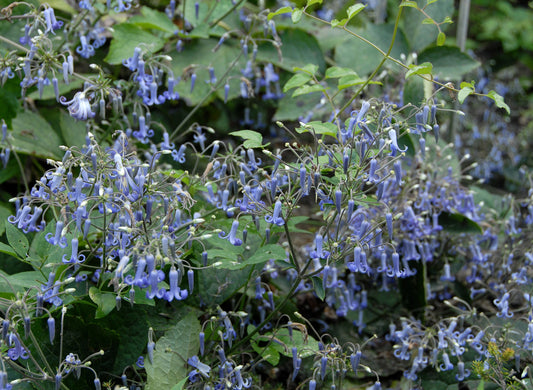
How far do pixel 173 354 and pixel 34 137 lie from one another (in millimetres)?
1834

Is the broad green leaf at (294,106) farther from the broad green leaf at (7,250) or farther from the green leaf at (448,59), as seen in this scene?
the broad green leaf at (7,250)

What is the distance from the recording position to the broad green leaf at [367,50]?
14.7 ft

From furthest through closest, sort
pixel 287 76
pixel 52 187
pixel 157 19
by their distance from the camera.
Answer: pixel 287 76 → pixel 157 19 → pixel 52 187

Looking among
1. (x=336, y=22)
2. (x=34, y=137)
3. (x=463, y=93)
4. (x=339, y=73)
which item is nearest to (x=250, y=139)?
(x=336, y=22)

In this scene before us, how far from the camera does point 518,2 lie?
8.46 metres

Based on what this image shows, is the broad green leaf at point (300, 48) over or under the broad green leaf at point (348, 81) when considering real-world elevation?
under

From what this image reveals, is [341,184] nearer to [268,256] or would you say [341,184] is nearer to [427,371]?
[268,256]

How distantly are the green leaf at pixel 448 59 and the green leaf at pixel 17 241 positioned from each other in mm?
3170

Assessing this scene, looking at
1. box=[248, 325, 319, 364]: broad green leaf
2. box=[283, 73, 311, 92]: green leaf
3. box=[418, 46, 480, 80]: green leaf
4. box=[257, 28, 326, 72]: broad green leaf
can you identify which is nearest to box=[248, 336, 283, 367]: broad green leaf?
box=[248, 325, 319, 364]: broad green leaf

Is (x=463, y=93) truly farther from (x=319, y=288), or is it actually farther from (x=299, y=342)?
(x=299, y=342)

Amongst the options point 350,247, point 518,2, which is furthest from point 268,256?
point 518,2

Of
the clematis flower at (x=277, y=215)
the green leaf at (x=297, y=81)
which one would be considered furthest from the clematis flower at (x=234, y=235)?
the green leaf at (x=297, y=81)

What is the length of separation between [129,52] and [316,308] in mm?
2018

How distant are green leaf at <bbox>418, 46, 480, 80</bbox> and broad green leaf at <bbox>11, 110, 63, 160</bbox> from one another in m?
2.72
